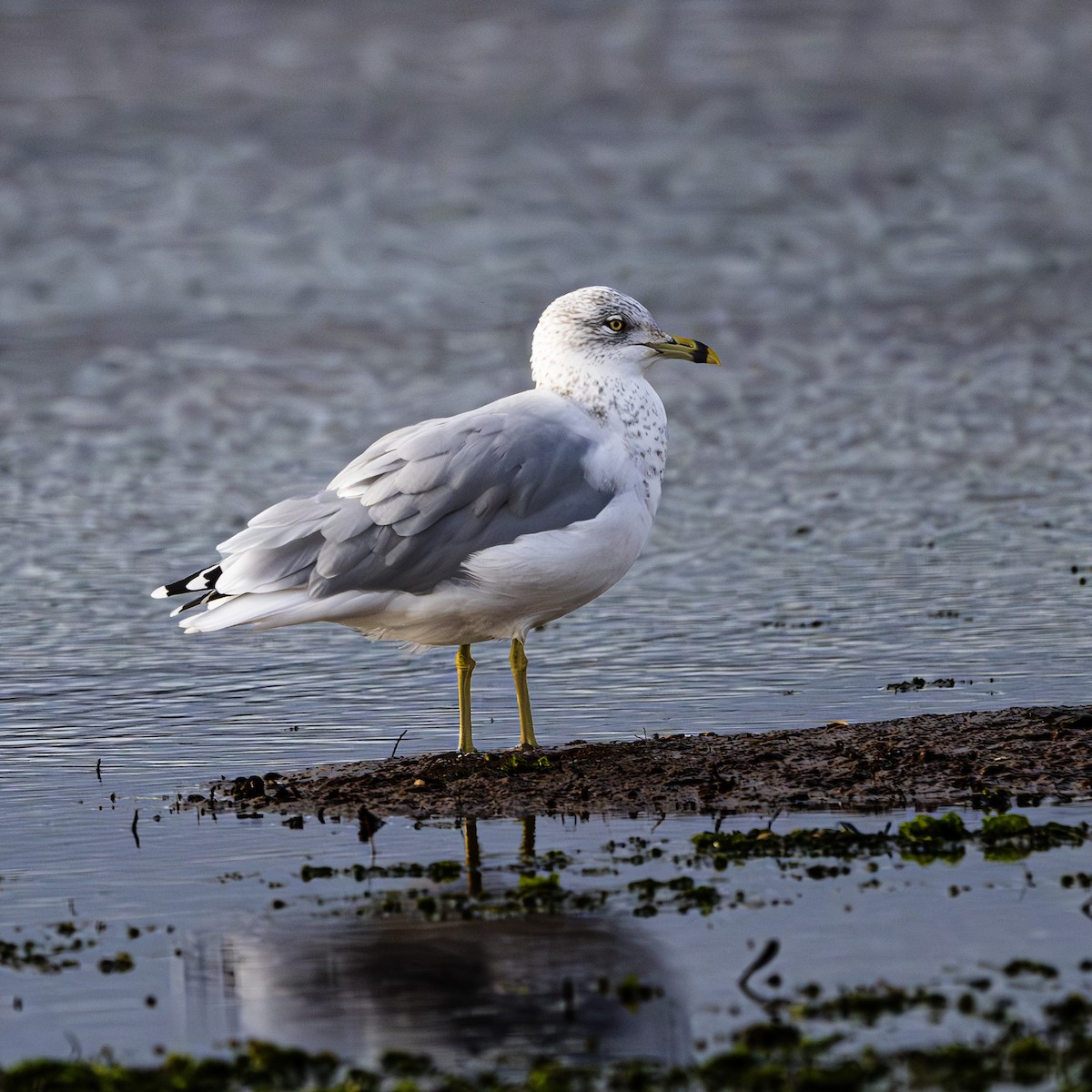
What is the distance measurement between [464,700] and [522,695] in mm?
249

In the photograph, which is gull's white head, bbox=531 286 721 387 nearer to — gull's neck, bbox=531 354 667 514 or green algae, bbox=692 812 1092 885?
gull's neck, bbox=531 354 667 514

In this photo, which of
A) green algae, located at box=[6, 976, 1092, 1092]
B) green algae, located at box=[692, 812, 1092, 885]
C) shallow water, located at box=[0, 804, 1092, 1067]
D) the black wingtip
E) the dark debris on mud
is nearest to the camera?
green algae, located at box=[6, 976, 1092, 1092]

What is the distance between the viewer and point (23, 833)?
7316 mm

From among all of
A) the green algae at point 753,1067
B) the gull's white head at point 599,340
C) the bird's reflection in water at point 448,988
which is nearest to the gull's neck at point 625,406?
the gull's white head at point 599,340

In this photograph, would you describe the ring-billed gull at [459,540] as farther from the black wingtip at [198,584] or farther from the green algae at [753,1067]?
the green algae at [753,1067]

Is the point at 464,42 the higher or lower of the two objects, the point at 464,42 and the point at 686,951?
the higher

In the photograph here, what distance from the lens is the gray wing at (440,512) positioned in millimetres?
8297

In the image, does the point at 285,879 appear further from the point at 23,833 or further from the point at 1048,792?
the point at 1048,792

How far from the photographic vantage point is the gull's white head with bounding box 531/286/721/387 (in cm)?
909

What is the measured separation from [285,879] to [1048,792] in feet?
8.72

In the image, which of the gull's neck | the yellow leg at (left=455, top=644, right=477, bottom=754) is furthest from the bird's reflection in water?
the gull's neck

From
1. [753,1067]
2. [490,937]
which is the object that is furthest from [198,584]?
[753,1067]

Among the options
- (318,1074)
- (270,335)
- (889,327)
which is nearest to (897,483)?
(889,327)

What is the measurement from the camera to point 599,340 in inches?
359
